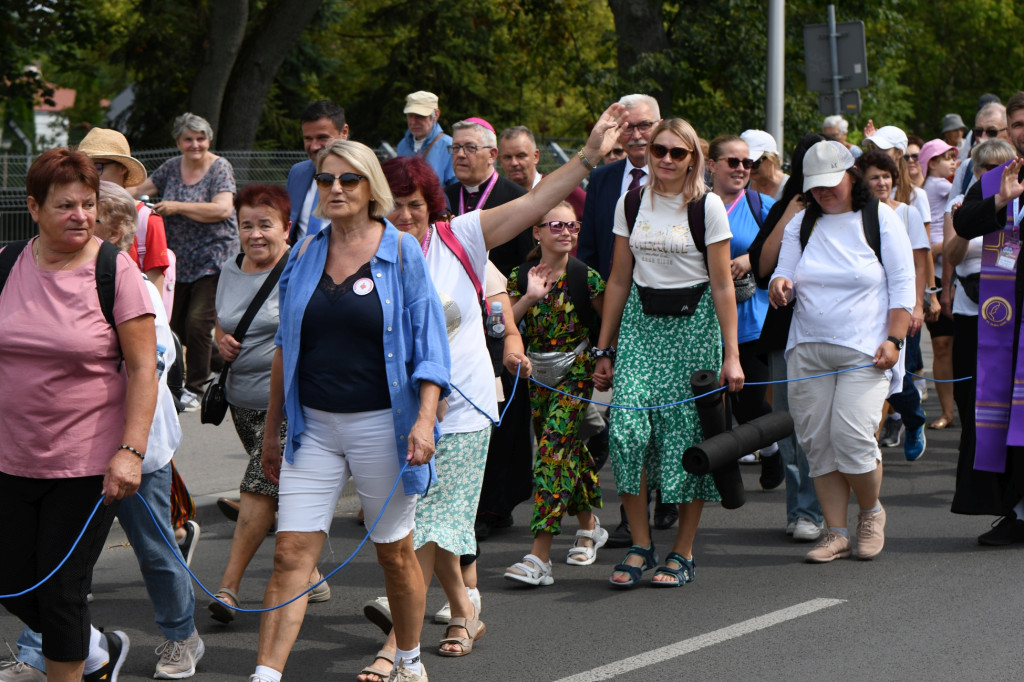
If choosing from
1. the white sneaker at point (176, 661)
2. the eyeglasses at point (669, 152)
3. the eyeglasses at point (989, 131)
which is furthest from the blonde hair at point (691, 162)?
the eyeglasses at point (989, 131)

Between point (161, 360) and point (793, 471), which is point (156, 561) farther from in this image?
point (793, 471)

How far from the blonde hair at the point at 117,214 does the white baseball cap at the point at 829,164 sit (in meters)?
3.13

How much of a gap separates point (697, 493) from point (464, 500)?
146 cm

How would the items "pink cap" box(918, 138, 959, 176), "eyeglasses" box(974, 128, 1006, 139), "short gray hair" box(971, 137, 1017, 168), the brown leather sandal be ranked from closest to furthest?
the brown leather sandal, "short gray hair" box(971, 137, 1017, 168), "eyeglasses" box(974, 128, 1006, 139), "pink cap" box(918, 138, 959, 176)

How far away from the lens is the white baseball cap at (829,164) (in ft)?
21.5

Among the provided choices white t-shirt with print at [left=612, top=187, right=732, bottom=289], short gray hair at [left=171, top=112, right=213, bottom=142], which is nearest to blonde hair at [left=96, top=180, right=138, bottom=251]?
white t-shirt with print at [left=612, top=187, right=732, bottom=289]

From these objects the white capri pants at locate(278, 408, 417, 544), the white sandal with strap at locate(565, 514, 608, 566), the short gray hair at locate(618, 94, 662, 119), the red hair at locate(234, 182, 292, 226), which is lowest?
the white sandal with strap at locate(565, 514, 608, 566)

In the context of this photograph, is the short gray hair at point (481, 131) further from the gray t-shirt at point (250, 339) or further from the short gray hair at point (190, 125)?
the short gray hair at point (190, 125)

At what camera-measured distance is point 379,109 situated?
2905cm

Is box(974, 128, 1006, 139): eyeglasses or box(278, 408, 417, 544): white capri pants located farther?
box(974, 128, 1006, 139): eyeglasses

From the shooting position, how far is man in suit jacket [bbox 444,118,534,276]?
290 inches

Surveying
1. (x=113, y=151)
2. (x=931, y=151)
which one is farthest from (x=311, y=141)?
(x=931, y=151)

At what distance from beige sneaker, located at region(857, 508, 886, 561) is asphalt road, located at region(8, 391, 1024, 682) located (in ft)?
0.27

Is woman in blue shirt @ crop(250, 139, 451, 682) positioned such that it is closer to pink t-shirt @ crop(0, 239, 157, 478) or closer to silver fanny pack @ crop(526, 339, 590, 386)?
pink t-shirt @ crop(0, 239, 157, 478)
